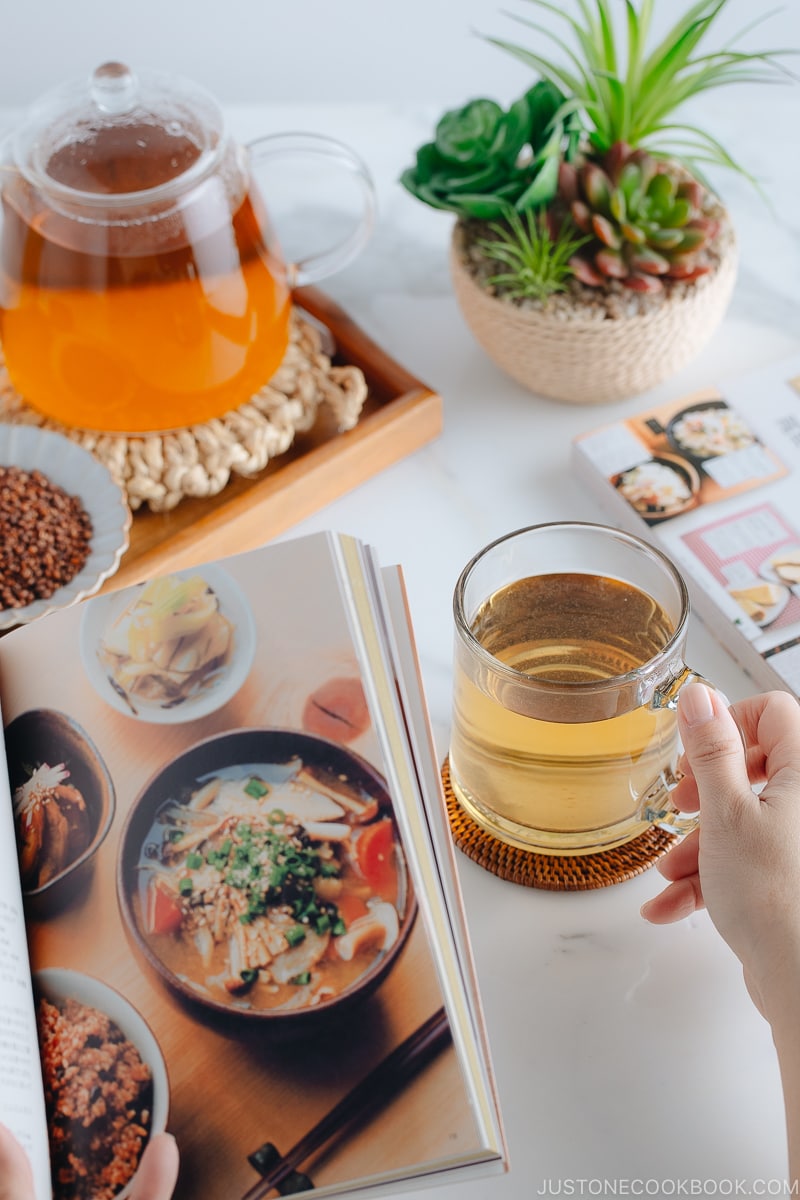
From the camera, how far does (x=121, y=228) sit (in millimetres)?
648

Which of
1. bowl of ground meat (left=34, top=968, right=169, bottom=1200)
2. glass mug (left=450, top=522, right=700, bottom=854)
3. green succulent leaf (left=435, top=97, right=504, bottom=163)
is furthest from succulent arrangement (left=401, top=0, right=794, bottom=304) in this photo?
bowl of ground meat (left=34, top=968, right=169, bottom=1200)

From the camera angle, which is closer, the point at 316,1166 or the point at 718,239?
the point at 316,1166

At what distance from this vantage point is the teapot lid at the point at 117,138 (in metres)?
0.65

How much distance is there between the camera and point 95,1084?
0.46 metres

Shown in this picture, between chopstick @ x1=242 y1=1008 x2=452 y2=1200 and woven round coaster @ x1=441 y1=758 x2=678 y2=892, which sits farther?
woven round coaster @ x1=441 y1=758 x2=678 y2=892

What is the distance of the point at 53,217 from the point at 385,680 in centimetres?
34

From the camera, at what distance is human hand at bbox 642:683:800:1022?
46 centimetres

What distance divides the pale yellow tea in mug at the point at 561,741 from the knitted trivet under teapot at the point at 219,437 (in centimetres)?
24

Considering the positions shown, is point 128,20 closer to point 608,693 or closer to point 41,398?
point 41,398

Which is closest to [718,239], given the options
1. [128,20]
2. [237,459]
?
[237,459]

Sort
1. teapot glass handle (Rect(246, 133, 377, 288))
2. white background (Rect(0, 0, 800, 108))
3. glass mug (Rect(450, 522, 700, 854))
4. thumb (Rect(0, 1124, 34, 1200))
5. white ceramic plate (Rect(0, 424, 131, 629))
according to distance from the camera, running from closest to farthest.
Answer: thumb (Rect(0, 1124, 34, 1200)) → glass mug (Rect(450, 522, 700, 854)) → white ceramic plate (Rect(0, 424, 131, 629)) → teapot glass handle (Rect(246, 133, 377, 288)) → white background (Rect(0, 0, 800, 108))

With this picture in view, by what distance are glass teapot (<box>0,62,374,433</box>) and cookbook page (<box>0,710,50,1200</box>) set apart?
0.28 metres

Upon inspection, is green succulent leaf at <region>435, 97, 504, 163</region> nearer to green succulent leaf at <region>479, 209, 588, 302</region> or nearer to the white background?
green succulent leaf at <region>479, 209, 588, 302</region>

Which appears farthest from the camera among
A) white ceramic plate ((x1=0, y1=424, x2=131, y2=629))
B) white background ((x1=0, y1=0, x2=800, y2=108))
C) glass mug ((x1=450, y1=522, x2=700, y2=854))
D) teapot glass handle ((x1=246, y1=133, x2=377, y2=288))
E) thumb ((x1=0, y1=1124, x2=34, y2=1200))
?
white background ((x1=0, y1=0, x2=800, y2=108))
